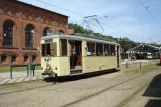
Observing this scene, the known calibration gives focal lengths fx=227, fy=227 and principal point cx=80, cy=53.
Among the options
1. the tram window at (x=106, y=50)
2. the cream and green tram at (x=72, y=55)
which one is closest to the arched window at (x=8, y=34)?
the tram window at (x=106, y=50)

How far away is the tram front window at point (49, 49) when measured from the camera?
1435 centimetres

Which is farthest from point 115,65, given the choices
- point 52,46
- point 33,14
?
point 33,14

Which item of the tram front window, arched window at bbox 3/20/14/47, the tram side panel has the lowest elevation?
the tram side panel

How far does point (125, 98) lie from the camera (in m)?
8.57

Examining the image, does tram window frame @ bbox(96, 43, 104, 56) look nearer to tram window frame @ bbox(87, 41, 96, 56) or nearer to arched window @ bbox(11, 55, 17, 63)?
tram window frame @ bbox(87, 41, 96, 56)

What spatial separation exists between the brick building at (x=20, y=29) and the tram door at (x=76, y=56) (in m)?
24.9

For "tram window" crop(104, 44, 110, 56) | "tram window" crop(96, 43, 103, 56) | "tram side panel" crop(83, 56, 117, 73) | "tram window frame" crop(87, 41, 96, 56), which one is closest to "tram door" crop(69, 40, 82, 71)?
"tram side panel" crop(83, 56, 117, 73)

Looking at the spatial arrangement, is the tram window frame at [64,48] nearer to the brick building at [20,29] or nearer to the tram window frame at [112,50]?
the tram window frame at [112,50]

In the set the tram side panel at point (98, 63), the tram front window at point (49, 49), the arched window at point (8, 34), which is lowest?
the tram side panel at point (98, 63)

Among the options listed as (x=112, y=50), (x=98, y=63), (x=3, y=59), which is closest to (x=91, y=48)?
(x=98, y=63)

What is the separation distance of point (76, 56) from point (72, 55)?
50 cm

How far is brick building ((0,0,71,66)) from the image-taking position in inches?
1511

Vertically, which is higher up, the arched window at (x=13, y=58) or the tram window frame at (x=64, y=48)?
the tram window frame at (x=64, y=48)

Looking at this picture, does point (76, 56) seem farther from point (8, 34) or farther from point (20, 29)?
point (20, 29)
